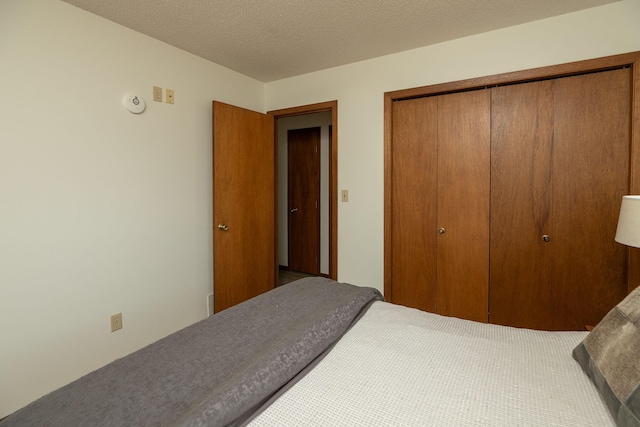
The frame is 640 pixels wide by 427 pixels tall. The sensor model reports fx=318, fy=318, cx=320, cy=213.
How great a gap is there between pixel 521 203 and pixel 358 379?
1.93 m

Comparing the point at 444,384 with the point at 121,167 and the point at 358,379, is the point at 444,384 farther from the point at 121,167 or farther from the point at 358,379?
the point at 121,167

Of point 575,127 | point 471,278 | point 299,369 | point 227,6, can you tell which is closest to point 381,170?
point 471,278

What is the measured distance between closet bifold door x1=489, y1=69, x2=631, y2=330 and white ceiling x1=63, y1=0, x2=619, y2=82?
1.74ft

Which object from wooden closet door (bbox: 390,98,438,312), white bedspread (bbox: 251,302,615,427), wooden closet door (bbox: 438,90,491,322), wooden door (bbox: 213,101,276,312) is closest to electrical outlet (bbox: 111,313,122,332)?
wooden door (bbox: 213,101,276,312)

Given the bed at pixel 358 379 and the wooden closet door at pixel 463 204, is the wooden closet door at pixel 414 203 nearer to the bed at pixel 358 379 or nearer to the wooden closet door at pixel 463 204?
the wooden closet door at pixel 463 204

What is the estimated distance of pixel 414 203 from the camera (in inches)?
105

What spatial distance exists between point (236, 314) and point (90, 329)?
52.8 inches

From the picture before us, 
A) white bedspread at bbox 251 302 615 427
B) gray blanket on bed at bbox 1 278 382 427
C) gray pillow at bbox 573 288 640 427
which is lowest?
white bedspread at bbox 251 302 615 427

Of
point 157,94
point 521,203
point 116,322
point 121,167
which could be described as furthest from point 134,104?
point 521,203

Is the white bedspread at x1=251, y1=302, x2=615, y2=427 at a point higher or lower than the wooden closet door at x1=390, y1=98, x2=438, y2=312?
lower

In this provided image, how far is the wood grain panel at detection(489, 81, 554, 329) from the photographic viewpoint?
221 cm

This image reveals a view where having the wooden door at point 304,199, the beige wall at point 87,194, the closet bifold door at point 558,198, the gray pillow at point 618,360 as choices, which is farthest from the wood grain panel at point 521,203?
the wooden door at point 304,199

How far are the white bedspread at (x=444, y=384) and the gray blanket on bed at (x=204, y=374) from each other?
7cm

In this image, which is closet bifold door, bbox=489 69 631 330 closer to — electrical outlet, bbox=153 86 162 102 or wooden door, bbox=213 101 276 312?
wooden door, bbox=213 101 276 312
